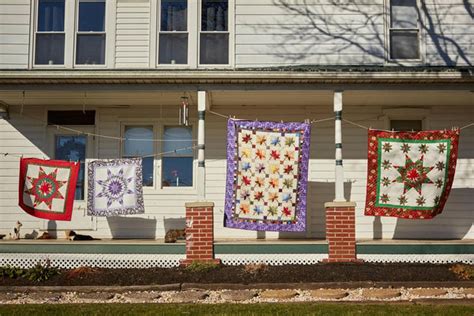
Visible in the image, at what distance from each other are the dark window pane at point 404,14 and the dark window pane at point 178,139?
18.7ft

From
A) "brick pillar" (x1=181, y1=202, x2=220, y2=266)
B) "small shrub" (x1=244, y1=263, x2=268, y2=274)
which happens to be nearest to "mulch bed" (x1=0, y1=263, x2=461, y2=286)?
"small shrub" (x1=244, y1=263, x2=268, y2=274)

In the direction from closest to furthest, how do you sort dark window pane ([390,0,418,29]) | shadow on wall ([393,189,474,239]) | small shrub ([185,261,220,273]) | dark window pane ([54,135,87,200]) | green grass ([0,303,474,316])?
1. green grass ([0,303,474,316])
2. small shrub ([185,261,220,273])
3. shadow on wall ([393,189,474,239])
4. dark window pane ([390,0,418,29])
5. dark window pane ([54,135,87,200])

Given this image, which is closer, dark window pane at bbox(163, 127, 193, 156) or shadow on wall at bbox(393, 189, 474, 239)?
shadow on wall at bbox(393, 189, 474, 239)

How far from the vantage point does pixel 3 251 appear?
10.7 meters

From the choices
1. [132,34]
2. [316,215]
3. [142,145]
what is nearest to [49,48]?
[132,34]

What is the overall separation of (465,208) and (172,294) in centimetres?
779

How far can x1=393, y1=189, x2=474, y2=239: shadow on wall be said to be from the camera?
12914 mm

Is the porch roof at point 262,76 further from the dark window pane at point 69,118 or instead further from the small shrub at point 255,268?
the small shrub at point 255,268

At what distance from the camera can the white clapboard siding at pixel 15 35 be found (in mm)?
13000

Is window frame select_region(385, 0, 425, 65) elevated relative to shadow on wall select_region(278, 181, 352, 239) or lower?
elevated

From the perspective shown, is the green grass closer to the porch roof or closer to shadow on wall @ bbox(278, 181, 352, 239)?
the porch roof

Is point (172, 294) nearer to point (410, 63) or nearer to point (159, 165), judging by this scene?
point (159, 165)

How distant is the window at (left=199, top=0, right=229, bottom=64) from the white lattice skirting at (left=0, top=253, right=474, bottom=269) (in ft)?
16.1

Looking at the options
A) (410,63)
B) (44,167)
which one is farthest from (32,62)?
(410,63)
